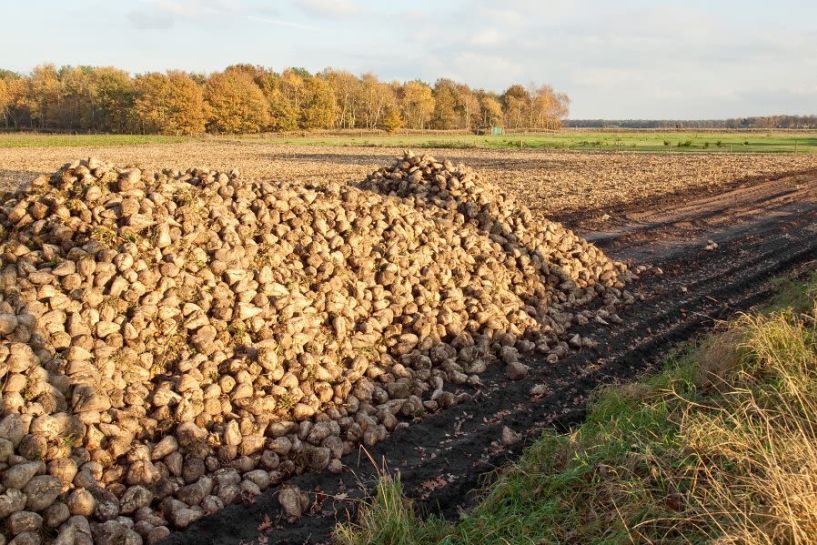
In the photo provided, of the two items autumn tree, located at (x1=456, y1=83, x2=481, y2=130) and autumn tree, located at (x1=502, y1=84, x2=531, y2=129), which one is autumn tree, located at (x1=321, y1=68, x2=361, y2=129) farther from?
autumn tree, located at (x1=502, y1=84, x2=531, y2=129)

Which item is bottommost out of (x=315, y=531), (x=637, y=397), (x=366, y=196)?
(x=315, y=531)

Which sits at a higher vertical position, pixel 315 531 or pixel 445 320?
pixel 445 320

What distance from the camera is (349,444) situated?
5590mm

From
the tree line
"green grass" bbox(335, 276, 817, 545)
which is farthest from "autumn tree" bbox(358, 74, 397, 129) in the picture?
"green grass" bbox(335, 276, 817, 545)

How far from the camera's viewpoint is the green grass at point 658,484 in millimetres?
3641

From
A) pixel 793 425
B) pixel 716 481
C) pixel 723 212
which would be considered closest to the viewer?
pixel 716 481

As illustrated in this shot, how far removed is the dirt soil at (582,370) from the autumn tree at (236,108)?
208ft

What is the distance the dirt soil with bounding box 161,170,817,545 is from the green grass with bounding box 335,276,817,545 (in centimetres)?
37

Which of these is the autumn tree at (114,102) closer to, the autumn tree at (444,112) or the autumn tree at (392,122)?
the autumn tree at (392,122)

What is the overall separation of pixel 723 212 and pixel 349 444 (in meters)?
17.2

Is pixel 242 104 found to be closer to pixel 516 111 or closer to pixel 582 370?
pixel 516 111

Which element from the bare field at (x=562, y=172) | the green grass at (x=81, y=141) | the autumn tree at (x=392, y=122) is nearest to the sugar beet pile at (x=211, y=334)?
the bare field at (x=562, y=172)

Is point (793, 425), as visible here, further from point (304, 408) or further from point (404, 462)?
point (304, 408)

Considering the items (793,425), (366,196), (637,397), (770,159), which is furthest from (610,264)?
(770,159)
